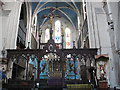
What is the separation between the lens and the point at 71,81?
808cm

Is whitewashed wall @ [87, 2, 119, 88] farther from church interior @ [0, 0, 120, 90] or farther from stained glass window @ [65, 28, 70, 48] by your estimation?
stained glass window @ [65, 28, 70, 48]

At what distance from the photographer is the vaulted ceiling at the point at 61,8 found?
1933 centimetres

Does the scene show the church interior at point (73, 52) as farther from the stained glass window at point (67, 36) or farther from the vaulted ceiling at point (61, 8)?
the stained glass window at point (67, 36)

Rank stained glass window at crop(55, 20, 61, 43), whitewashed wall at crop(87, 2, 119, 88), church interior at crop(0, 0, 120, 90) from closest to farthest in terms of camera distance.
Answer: church interior at crop(0, 0, 120, 90) → whitewashed wall at crop(87, 2, 119, 88) → stained glass window at crop(55, 20, 61, 43)

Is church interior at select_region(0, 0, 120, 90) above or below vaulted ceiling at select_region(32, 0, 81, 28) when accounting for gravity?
below

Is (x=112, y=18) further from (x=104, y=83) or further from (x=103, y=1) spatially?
(x=104, y=83)

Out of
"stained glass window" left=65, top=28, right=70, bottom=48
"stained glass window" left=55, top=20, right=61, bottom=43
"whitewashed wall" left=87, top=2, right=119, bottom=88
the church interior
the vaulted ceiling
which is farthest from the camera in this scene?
"stained glass window" left=55, top=20, right=61, bottom=43

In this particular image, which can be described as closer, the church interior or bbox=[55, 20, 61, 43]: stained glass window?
the church interior

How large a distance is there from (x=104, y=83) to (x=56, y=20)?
1964 cm

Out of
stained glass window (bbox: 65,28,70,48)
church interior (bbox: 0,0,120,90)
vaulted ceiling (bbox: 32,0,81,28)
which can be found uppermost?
vaulted ceiling (bbox: 32,0,81,28)

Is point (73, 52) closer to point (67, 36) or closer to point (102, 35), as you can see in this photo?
point (102, 35)

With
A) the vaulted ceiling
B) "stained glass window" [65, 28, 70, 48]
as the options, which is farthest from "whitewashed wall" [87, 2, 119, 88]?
"stained glass window" [65, 28, 70, 48]

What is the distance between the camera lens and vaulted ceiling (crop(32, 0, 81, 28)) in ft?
63.4

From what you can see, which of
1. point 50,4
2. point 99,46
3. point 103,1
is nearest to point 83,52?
point 99,46
